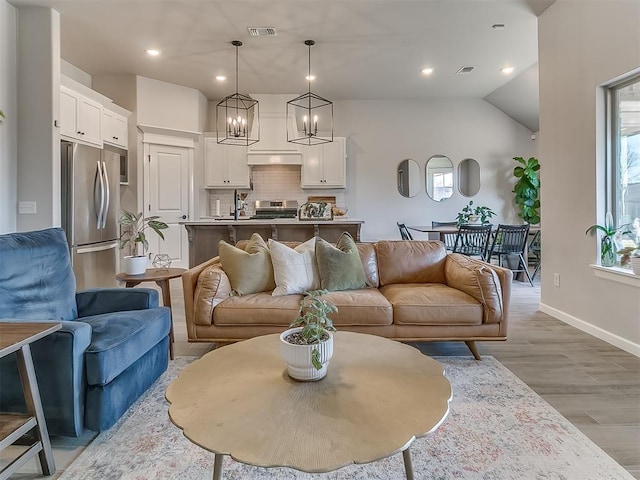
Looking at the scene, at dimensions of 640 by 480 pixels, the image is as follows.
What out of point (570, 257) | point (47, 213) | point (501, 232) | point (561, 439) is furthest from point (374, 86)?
point (561, 439)

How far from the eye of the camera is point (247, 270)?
2.83 meters

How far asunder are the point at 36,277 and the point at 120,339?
2.27ft

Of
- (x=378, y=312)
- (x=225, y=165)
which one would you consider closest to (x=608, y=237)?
(x=378, y=312)

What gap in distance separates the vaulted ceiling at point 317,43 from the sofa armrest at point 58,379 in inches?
134

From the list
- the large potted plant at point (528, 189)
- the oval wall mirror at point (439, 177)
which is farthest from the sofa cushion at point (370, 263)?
the large potted plant at point (528, 189)

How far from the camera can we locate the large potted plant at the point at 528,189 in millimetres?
6457

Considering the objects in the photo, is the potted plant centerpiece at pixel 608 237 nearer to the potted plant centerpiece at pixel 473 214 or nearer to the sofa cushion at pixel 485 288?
the sofa cushion at pixel 485 288

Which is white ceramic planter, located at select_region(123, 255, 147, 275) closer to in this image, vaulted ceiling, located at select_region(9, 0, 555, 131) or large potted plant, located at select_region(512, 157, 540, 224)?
vaulted ceiling, located at select_region(9, 0, 555, 131)

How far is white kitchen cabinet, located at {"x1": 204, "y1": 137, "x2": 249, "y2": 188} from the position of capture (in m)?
6.59

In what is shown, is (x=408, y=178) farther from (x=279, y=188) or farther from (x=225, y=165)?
(x=225, y=165)

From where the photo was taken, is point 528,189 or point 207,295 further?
point 528,189

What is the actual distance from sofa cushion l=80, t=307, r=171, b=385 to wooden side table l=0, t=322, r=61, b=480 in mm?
237

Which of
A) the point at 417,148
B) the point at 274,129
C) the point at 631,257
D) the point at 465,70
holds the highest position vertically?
the point at 465,70

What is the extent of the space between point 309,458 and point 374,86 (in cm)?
614
